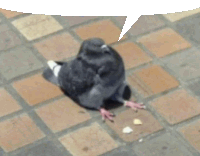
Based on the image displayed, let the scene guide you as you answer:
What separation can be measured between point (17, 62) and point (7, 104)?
56 centimetres

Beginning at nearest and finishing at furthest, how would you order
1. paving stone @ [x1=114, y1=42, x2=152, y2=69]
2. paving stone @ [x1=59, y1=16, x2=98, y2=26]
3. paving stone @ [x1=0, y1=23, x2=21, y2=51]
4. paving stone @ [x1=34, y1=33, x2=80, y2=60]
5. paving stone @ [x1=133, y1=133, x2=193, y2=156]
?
paving stone @ [x1=133, y1=133, x2=193, y2=156]
paving stone @ [x1=114, y1=42, x2=152, y2=69]
paving stone @ [x1=34, y1=33, x2=80, y2=60]
paving stone @ [x1=0, y1=23, x2=21, y2=51]
paving stone @ [x1=59, y1=16, x2=98, y2=26]

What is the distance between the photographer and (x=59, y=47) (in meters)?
4.95

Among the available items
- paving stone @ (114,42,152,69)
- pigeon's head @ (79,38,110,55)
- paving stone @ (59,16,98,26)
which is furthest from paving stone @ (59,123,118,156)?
paving stone @ (59,16,98,26)

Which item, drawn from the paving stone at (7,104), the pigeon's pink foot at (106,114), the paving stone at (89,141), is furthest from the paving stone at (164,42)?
the paving stone at (7,104)

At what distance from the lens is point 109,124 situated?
4176 millimetres

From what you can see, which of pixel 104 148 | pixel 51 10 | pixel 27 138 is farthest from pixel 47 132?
pixel 51 10

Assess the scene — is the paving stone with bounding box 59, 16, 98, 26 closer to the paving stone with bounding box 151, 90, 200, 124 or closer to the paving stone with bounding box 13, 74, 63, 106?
the paving stone with bounding box 13, 74, 63, 106

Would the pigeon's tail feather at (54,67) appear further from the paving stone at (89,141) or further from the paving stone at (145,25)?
the paving stone at (145,25)

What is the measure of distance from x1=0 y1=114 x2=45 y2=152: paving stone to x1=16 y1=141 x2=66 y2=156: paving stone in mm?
84

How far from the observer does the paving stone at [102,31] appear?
505cm

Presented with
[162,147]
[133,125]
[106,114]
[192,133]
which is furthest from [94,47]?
[192,133]

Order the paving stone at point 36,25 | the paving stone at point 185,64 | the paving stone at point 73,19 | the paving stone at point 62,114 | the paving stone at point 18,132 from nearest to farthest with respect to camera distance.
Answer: the paving stone at point 18,132
the paving stone at point 62,114
the paving stone at point 185,64
the paving stone at point 36,25
the paving stone at point 73,19

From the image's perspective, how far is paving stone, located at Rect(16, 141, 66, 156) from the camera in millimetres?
3920

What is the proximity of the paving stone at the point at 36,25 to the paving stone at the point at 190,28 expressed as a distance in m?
1.21
